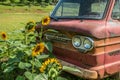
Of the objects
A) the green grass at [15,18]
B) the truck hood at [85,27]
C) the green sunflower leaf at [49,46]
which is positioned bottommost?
the green grass at [15,18]

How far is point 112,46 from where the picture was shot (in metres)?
4.96

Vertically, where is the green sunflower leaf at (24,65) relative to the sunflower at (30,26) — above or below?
below

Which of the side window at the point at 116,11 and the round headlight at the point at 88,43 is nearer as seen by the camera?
the round headlight at the point at 88,43

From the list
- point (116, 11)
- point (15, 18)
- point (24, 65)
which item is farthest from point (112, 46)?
point (15, 18)

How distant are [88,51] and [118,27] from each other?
0.83 meters

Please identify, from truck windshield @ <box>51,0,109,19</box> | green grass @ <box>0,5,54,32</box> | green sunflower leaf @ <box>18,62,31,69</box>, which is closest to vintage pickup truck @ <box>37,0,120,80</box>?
truck windshield @ <box>51,0,109,19</box>

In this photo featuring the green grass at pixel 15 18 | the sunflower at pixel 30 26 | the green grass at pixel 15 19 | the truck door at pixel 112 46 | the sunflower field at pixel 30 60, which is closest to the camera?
→ the sunflower field at pixel 30 60

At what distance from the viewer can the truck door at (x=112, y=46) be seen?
483 cm

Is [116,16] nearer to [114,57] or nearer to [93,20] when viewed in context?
[93,20]

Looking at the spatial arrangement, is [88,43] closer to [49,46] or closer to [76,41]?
[76,41]

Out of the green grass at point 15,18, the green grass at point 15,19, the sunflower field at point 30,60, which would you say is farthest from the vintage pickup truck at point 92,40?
the green grass at point 15,18

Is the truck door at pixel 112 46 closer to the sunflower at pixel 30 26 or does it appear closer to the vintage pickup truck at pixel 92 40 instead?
the vintage pickup truck at pixel 92 40

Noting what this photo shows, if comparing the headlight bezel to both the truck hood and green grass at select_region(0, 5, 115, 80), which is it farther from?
green grass at select_region(0, 5, 115, 80)

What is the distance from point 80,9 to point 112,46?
1323 millimetres
